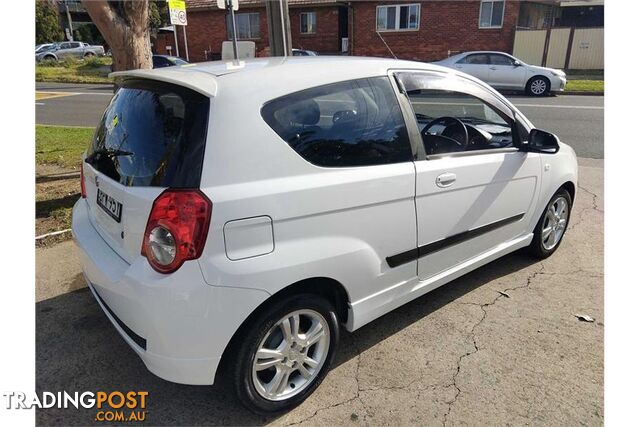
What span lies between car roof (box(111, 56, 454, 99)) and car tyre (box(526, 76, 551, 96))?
14244mm

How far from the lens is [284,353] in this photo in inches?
90.0

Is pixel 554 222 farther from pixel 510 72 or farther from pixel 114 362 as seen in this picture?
pixel 510 72

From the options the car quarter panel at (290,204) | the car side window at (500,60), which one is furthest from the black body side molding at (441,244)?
the car side window at (500,60)

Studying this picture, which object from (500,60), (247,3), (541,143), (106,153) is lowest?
(541,143)

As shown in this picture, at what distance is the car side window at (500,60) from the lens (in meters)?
15.1

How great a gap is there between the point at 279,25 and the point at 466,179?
347cm

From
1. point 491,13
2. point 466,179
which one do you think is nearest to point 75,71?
point 491,13

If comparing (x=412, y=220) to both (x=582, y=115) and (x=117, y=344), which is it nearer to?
(x=117, y=344)

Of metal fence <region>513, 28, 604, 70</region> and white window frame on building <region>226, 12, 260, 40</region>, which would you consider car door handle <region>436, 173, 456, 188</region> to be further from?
white window frame on building <region>226, 12, 260, 40</region>

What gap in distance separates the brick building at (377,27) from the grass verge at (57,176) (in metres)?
16.7

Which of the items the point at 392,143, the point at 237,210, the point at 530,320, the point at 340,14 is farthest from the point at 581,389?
the point at 340,14

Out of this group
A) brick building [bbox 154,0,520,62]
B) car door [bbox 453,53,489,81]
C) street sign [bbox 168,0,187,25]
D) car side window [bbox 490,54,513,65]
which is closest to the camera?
street sign [bbox 168,0,187,25]

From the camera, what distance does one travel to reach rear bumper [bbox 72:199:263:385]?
1911mm

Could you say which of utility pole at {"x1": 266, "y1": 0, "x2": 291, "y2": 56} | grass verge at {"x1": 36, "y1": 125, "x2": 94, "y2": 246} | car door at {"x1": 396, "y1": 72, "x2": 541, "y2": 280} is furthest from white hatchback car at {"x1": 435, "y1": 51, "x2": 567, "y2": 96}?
car door at {"x1": 396, "y1": 72, "x2": 541, "y2": 280}
